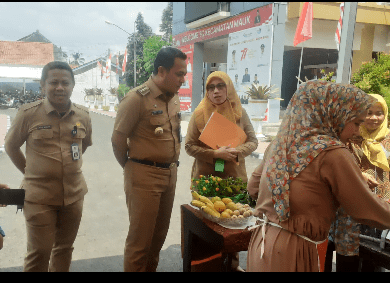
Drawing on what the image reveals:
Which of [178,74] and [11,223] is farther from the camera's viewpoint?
[11,223]

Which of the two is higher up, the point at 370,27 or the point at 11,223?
the point at 370,27

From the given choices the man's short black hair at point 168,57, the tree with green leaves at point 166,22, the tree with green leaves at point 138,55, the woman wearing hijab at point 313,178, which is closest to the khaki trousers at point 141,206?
the man's short black hair at point 168,57

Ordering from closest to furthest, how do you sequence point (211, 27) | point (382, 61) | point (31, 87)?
point (382, 61) → point (211, 27) → point (31, 87)

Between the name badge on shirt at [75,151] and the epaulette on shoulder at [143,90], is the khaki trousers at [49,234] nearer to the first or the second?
the name badge on shirt at [75,151]

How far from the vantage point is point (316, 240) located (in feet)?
5.50

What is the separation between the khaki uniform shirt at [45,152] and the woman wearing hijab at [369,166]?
1.93 metres

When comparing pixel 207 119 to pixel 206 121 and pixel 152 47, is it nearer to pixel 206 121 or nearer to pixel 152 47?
pixel 206 121

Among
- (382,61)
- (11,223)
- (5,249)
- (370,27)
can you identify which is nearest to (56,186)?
(5,249)

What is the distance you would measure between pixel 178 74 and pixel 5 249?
9.38 ft

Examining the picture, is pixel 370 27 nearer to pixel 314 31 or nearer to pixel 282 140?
pixel 314 31

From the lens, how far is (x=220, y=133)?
3.09 m

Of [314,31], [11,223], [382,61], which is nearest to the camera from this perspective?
[382,61]

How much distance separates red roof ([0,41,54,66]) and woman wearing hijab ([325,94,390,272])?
110ft

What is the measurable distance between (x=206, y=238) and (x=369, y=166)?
4.88 ft
